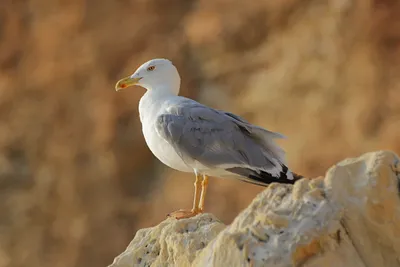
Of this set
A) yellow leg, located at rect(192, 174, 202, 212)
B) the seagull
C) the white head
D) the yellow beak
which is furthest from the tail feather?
the yellow beak

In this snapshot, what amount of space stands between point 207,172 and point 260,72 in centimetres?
355

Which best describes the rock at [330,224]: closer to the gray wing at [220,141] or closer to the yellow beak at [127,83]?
the gray wing at [220,141]

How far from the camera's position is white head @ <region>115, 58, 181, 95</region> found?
362 cm

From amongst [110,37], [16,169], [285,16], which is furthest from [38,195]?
[285,16]

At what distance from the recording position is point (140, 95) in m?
7.06

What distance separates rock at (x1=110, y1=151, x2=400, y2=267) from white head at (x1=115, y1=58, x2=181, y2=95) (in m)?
1.83

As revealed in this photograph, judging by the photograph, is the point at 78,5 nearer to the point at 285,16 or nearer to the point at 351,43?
the point at 285,16

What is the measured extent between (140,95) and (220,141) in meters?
3.85

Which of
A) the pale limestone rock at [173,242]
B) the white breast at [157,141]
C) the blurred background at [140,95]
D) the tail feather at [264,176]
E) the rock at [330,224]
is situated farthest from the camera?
the blurred background at [140,95]

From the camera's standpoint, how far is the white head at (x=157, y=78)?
362 centimetres

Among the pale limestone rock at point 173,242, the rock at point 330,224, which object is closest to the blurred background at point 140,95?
the pale limestone rock at point 173,242

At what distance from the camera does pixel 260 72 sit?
22.1ft

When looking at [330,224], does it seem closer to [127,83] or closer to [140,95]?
[127,83]

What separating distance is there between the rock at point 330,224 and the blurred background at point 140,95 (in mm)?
4211
